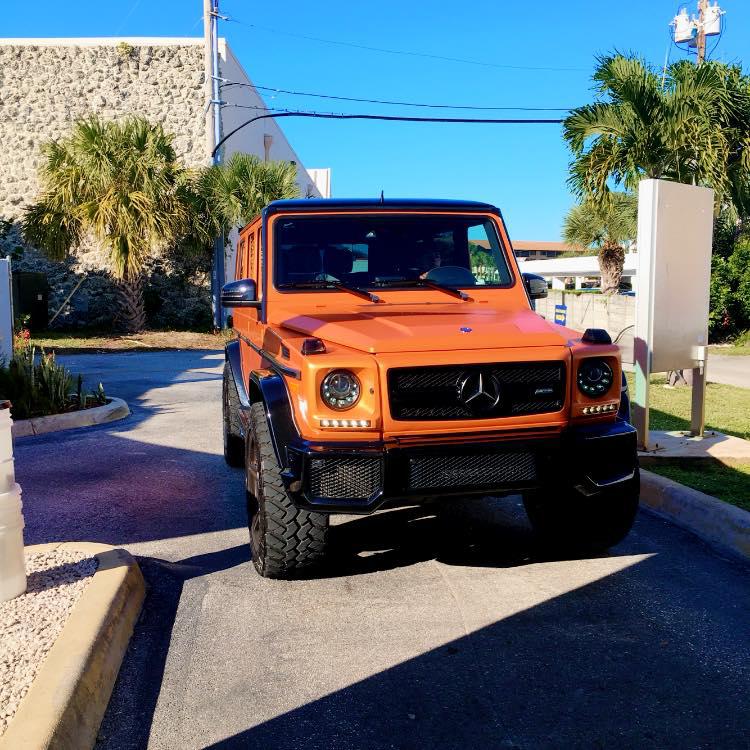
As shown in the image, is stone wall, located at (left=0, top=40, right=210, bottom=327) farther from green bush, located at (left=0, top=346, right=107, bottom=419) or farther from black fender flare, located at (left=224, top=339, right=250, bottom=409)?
black fender flare, located at (left=224, top=339, right=250, bottom=409)

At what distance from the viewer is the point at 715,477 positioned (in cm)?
657

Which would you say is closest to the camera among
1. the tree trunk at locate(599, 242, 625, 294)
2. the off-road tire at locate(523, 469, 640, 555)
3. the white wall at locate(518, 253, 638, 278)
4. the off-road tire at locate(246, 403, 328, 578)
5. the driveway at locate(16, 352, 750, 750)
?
the driveway at locate(16, 352, 750, 750)

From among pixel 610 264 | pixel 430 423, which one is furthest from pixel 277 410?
pixel 610 264

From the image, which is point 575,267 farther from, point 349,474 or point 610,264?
point 349,474

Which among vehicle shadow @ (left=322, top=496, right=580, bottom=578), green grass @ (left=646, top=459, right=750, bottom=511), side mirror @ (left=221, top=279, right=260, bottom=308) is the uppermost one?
side mirror @ (left=221, top=279, right=260, bottom=308)

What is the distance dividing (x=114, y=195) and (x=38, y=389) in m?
12.9

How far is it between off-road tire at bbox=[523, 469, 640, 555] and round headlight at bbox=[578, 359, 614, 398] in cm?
51

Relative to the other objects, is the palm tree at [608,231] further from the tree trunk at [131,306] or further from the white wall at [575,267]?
the white wall at [575,267]

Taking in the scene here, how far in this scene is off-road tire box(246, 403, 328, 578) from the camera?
4289mm

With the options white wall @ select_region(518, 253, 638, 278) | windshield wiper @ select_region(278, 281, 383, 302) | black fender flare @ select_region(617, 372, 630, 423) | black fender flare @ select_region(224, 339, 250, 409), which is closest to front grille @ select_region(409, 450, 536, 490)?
black fender flare @ select_region(617, 372, 630, 423)

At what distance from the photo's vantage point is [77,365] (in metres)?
17.1

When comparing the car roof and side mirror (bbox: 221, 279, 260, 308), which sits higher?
the car roof

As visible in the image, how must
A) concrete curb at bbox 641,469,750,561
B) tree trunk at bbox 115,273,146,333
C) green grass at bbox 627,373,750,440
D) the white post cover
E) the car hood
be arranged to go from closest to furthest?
the car hood
concrete curb at bbox 641,469,750,561
the white post cover
green grass at bbox 627,373,750,440
tree trunk at bbox 115,273,146,333

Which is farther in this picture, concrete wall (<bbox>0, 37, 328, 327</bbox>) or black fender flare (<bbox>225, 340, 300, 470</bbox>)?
concrete wall (<bbox>0, 37, 328, 327</bbox>)
